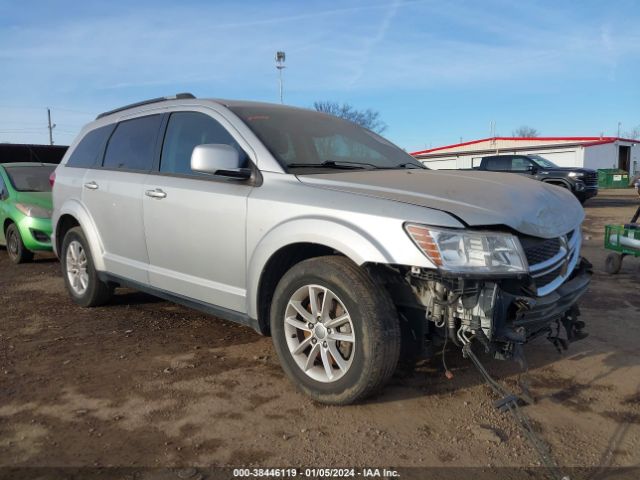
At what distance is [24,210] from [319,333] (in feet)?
21.4

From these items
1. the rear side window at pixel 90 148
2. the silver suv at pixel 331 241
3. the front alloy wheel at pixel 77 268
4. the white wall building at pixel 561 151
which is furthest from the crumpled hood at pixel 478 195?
the white wall building at pixel 561 151

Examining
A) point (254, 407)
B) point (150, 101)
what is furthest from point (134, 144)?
point (254, 407)

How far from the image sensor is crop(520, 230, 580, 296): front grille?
2807 millimetres

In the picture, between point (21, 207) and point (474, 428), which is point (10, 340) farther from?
point (21, 207)

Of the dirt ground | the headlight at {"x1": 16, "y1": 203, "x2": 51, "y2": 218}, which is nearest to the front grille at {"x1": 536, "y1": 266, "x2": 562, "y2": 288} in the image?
the dirt ground

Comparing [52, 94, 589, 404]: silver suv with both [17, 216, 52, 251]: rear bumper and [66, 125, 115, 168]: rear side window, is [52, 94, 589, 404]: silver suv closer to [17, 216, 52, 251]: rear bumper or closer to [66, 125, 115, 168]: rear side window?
[66, 125, 115, 168]: rear side window

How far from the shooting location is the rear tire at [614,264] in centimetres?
665

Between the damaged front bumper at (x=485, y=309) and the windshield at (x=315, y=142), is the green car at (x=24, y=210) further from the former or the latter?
the damaged front bumper at (x=485, y=309)

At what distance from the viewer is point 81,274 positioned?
5.10 m

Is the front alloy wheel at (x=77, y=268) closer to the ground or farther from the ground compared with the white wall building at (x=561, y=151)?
closer to the ground

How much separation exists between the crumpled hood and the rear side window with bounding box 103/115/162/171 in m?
1.67

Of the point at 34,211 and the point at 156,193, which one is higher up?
the point at 156,193

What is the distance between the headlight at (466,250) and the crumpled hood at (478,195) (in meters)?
0.09

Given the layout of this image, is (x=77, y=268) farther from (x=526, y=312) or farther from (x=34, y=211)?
(x=526, y=312)
